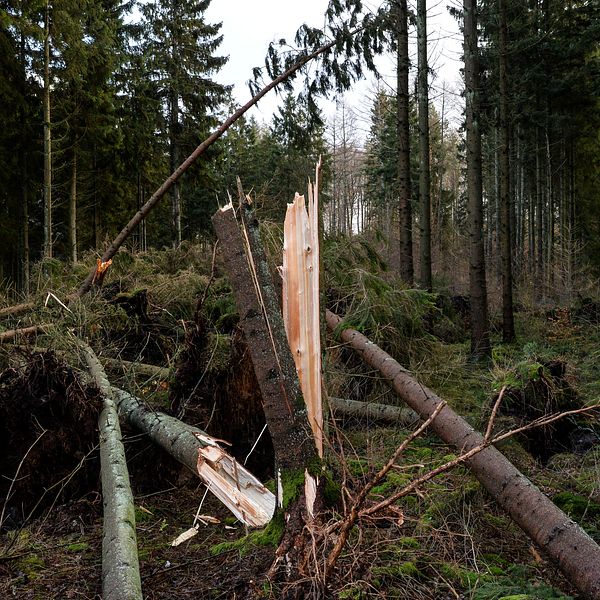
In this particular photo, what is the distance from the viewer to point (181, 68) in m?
20.1

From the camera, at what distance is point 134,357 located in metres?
6.28

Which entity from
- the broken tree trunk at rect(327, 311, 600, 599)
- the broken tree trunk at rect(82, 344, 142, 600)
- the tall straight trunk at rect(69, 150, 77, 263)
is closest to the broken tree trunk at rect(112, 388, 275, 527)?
the broken tree trunk at rect(82, 344, 142, 600)

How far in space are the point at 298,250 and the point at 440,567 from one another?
77.1 inches

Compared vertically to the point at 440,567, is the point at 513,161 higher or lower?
higher

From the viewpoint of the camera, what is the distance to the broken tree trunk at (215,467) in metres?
3.32

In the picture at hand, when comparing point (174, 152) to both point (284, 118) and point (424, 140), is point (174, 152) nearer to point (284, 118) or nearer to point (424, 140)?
point (284, 118)

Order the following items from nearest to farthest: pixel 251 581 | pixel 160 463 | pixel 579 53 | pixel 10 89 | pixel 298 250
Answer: pixel 251 581 < pixel 298 250 < pixel 160 463 < pixel 10 89 < pixel 579 53

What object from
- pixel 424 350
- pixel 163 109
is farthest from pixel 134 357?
pixel 163 109

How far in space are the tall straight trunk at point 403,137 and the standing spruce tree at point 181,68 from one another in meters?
10.4

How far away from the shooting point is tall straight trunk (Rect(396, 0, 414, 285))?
37.4 ft

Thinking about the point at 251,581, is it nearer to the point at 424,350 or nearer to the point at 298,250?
the point at 298,250

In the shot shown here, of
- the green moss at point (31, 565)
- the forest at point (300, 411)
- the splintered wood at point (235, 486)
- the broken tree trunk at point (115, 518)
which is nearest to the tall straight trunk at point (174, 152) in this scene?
the forest at point (300, 411)

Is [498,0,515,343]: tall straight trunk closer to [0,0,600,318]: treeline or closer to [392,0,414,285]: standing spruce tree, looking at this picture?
[0,0,600,318]: treeline

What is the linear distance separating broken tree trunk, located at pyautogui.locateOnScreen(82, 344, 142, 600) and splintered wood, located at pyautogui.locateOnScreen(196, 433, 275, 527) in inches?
21.8
